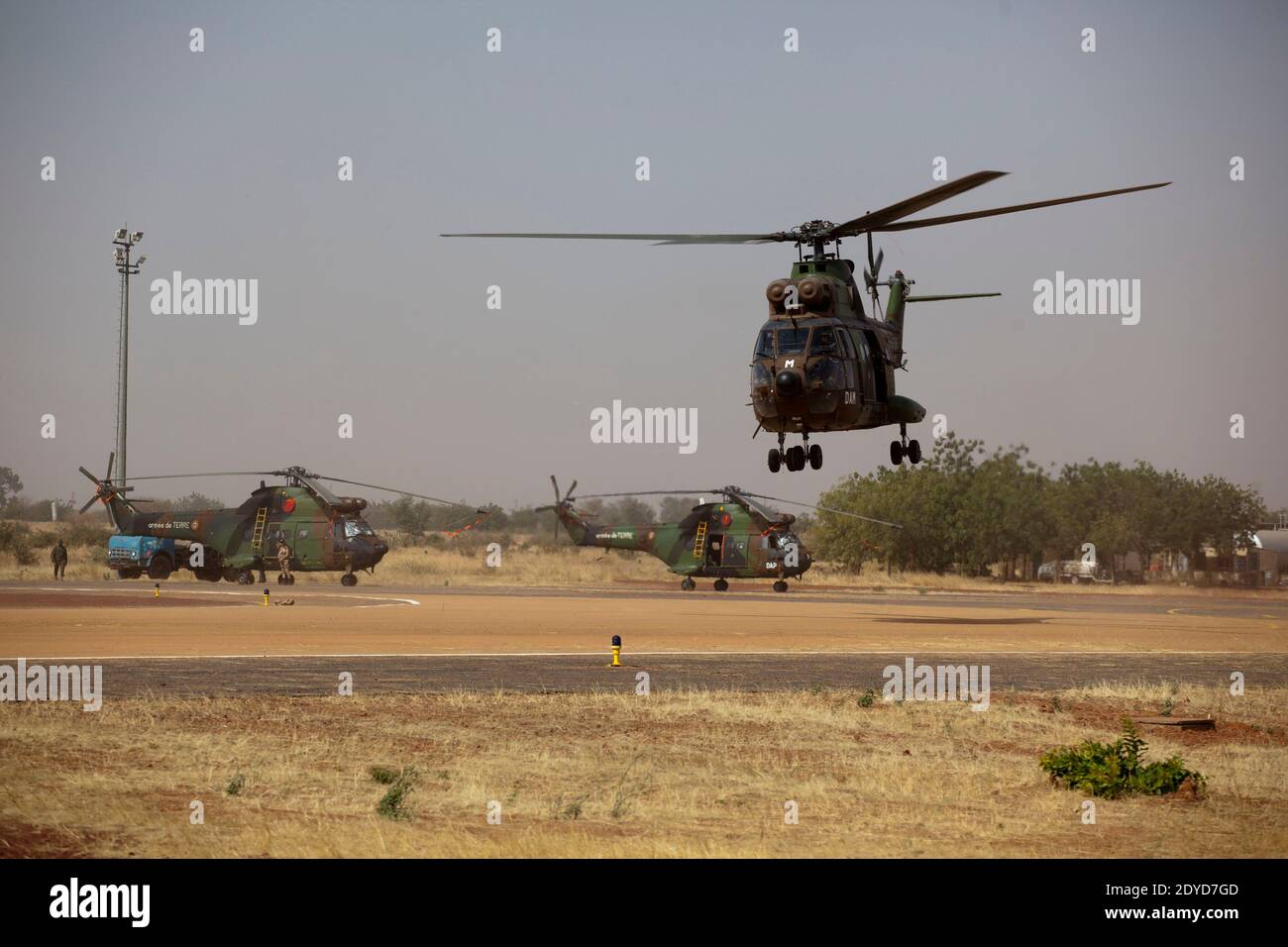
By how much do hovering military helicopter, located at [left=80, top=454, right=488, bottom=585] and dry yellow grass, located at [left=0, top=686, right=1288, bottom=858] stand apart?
125ft

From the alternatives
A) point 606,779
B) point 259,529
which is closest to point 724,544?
point 259,529

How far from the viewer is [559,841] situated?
12812 millimetres

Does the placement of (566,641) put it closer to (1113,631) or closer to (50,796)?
(1113,631)

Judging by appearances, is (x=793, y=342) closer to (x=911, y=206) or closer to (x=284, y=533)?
(x=911, y=206)

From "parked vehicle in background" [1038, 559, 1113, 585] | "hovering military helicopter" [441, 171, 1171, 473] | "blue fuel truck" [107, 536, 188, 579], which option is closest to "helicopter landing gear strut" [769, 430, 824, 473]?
"hovering military helicopter" [441, 171, 1171, 473]

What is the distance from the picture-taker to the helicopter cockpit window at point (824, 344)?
2783cm

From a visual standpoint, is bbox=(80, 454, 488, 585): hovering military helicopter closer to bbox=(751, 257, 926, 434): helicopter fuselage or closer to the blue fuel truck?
the blue fuel truck

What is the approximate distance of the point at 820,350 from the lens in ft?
91.4

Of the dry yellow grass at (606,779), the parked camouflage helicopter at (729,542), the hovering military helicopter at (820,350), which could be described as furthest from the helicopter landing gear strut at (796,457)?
the parked camouflage helicopter at (729,542)

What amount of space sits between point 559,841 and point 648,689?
11809 mm

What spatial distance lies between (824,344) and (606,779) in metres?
13.9

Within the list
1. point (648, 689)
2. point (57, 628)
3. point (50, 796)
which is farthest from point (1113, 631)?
point (50, 796)

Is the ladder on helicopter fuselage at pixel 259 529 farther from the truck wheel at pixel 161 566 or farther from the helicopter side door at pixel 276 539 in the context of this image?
the truck wheel at pixel 161 566

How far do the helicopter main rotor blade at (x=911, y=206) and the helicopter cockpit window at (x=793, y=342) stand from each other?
2.44 meters
